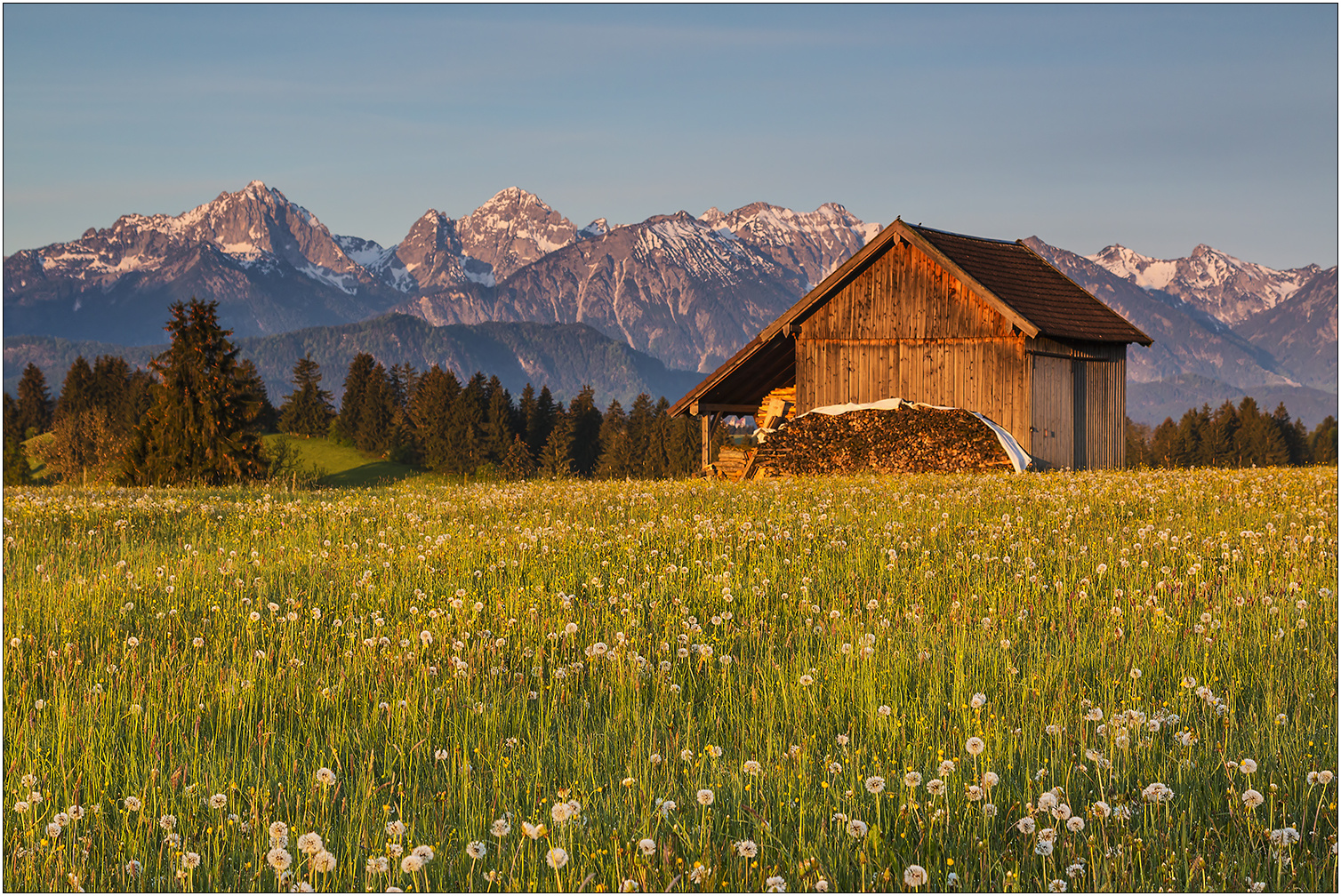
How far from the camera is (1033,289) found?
31453mm

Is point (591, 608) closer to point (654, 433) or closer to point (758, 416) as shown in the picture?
point (758, 416)

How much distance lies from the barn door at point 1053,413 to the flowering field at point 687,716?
19.9 metres

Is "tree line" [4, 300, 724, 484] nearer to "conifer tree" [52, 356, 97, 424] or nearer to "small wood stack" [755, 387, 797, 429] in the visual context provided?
"conifer tree" [52, 356, 97, 424]

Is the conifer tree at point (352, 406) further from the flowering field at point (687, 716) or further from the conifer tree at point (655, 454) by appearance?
the flowering field at point (687, 716)

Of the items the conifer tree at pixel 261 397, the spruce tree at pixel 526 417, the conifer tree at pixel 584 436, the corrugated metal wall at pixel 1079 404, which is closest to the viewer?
the corrugated metal wall at pixel 1079 404

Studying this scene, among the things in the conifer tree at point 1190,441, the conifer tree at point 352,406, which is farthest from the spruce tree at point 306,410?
the conifer tree at point 1190,441

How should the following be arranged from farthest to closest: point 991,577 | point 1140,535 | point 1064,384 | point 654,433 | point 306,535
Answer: point 654,433 < point 1064,384 < point 306,535 < point 1140,535 < point 991,577

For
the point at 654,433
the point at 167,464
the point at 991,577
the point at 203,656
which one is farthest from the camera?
the point at 654,433

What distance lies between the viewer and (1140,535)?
376 inches

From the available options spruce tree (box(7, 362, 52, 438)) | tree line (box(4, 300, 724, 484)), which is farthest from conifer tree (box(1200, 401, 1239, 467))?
spruce tree (box(7, 362, 52, 438))

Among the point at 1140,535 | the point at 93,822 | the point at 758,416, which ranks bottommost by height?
the point at 93,822

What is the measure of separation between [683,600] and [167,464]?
6611 centimetres

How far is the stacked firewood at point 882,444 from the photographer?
27500 mm

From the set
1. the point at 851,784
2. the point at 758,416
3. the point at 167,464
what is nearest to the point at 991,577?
the point at 851,784
